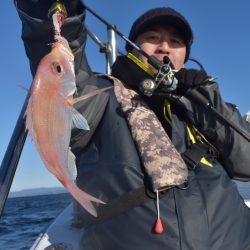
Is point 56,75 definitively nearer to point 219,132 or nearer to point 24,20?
point 24,20

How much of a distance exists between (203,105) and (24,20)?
1355 mm

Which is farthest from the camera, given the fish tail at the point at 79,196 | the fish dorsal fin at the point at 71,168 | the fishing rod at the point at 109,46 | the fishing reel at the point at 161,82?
the fishing rod at the point at 109,46

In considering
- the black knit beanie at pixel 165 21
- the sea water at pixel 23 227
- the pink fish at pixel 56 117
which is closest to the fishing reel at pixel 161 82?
the black knit beanie at pixel 165 21

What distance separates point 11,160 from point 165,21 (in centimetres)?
183

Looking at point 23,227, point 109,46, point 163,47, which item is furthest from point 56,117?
point 23,227

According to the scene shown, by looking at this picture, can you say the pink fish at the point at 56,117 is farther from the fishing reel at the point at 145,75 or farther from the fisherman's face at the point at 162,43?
the fisherman's face at the point at 162,43

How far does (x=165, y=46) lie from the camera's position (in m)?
3.19

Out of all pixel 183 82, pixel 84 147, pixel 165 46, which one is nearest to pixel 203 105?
pixel 183 82

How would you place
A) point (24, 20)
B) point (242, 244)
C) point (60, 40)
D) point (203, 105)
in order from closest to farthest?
point (60, 40) < point (24, 20) < point (242, 244) < point (203, 105)

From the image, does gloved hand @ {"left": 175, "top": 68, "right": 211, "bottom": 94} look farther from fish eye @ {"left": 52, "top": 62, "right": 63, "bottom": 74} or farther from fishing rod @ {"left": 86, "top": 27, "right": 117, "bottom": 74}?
fishing rod @ {"left": 86, "top": 27, "right": 117, "bottom": 74}

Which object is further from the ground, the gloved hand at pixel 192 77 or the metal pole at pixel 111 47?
the gloved hand at pixel 192 77

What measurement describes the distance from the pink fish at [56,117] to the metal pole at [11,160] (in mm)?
345

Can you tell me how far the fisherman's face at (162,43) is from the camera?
3203 millimetres

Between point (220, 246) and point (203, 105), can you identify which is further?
point (203, 105)
